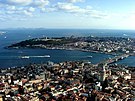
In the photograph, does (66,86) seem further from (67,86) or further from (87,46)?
(87,46)

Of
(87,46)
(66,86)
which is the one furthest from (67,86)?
(87,46)

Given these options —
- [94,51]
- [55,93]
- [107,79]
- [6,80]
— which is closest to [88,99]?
[55,93]

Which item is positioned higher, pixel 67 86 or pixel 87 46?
pixel 67 86

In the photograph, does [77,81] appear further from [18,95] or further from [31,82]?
[18,95]

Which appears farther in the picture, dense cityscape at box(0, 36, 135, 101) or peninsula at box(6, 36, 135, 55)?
peninsula at box(6, 36, 135, 55)

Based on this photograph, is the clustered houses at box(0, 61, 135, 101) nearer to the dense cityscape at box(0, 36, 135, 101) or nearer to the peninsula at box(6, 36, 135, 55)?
the dense cityscape at box(0, 36, 135, 101)

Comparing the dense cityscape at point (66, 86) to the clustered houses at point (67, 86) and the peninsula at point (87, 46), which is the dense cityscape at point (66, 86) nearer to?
the clustered houses at point (67, 86)

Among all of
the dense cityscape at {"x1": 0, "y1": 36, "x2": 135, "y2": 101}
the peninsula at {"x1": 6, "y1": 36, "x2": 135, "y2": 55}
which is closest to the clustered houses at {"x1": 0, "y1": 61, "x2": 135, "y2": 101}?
the dense cityscape at {"x1": 0, "y1": 36, "x2": 135, "y2": 101}

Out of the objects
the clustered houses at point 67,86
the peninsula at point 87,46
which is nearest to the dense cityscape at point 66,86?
the clustered houses at point 67,86

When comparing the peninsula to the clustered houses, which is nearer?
the clustered houses

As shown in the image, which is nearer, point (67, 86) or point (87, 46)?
point (67, 86)
